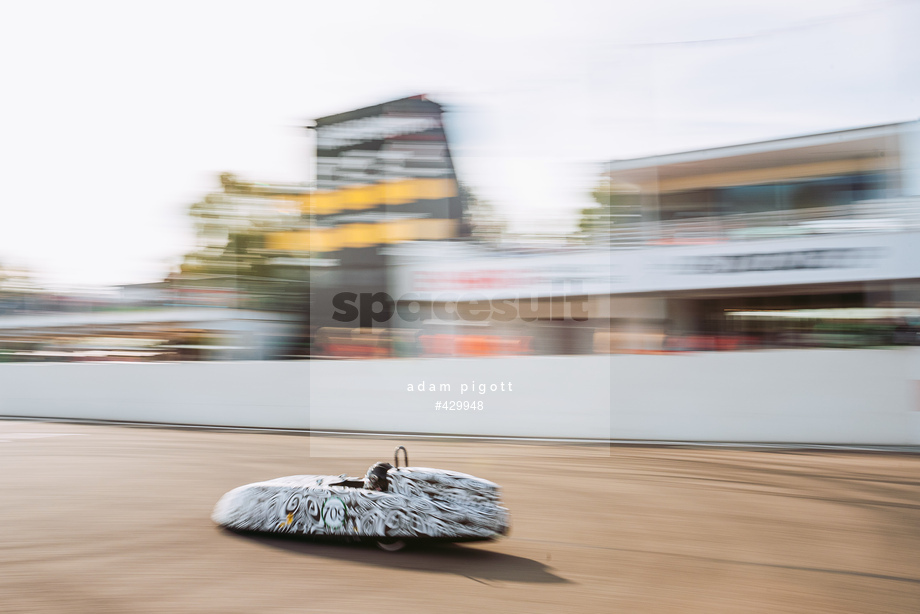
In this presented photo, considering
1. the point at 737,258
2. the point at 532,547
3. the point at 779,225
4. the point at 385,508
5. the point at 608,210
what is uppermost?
the point at 608,210

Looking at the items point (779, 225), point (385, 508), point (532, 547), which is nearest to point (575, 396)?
point (779, 225)

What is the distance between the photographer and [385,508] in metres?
4.93

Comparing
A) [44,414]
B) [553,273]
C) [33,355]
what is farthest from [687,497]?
[33,355]

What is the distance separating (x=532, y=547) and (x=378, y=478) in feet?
4.04

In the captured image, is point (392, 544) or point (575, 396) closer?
point (392, 544)

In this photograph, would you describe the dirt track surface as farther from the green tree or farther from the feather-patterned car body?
the green tree

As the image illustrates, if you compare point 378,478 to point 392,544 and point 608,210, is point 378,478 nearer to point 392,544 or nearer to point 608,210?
point 392,544

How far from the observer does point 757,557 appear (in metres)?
4.96

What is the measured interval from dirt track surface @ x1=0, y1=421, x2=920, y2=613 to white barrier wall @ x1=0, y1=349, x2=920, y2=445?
144 centimetres

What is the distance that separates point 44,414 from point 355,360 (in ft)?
28.5

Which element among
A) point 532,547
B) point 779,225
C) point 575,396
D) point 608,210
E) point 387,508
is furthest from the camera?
point 608,210

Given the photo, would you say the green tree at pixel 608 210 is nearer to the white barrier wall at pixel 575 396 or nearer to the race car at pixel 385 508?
the white barrier wall at pixel 575 396

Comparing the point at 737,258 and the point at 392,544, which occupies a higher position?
the point at 737,258

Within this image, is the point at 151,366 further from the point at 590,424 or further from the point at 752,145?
the point at 752,145
